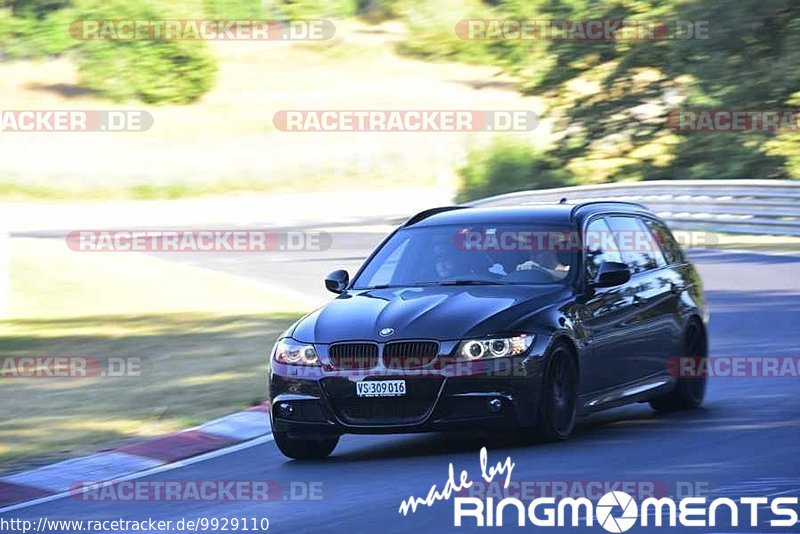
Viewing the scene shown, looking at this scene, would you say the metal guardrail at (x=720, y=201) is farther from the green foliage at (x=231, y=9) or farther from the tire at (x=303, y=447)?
the green foliage at (x=231, y=9)

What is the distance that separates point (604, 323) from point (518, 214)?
3.62ft

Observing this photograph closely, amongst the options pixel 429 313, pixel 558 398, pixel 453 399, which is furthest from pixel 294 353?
pixel 558 398

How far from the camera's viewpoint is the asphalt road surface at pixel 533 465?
8.84m

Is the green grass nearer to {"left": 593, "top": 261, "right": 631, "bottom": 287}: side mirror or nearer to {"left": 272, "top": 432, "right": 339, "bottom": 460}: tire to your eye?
{"left": 272, "top": 432, "right": 339, "bottom": 460}: tire

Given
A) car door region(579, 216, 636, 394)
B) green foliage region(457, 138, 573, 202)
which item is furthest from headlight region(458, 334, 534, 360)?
green foliage region(457, 138, 573, 202)

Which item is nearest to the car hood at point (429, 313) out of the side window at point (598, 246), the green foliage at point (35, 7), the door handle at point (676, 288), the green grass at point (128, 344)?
the side window at point (598, 246)

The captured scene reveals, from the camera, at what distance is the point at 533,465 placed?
980 centimetres

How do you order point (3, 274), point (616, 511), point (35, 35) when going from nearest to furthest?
1. point (616, 511)
2. point (3, 274)
3. point (35, 35)

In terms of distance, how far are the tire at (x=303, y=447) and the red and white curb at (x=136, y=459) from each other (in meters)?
0.86

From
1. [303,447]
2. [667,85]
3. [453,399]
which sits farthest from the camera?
[667,85]

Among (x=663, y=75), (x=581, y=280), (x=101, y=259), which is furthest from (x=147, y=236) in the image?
(x=581, y=280)

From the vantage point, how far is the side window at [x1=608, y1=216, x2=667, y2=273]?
1211cm

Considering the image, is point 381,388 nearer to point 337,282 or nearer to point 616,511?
point 337,282

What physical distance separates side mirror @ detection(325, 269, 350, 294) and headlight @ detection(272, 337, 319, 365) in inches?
37.2
